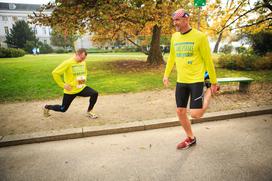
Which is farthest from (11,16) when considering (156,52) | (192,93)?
(192,93)

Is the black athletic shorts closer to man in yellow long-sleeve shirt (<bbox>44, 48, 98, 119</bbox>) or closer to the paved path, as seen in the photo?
the paved path

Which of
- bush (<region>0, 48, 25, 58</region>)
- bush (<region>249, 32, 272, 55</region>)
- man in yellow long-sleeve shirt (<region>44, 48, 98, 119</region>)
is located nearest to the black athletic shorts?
man in yellow long-sleeve shirt (<region>44, 48, 98, 119</region>)

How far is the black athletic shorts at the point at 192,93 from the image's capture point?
3.44 meters

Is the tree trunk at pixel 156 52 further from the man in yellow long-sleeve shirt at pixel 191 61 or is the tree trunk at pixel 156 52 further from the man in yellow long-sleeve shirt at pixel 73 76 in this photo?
the man in yellow long-sleeve shirt at pixel 191 61

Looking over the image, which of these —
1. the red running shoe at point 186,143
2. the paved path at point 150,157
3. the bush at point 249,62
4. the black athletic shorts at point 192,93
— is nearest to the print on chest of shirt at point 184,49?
the black athletic shorts at point 192,93

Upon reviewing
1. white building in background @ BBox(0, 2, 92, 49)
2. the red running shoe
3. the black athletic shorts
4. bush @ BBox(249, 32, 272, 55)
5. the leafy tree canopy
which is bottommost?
the red running shoe

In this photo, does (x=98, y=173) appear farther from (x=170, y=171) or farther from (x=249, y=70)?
(x=249, y=70)

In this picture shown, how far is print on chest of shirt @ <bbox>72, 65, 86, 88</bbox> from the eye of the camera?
4.97m

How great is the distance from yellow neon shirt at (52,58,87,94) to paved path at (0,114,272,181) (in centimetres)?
129

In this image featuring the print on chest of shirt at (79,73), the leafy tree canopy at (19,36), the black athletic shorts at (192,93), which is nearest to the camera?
the black athletic shorts at (192,93)

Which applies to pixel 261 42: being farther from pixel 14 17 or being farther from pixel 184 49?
pixel 14 17

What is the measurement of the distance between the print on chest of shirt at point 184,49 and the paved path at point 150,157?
5.66 feet

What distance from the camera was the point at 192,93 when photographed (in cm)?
349

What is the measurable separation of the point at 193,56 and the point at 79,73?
2.77 meters
